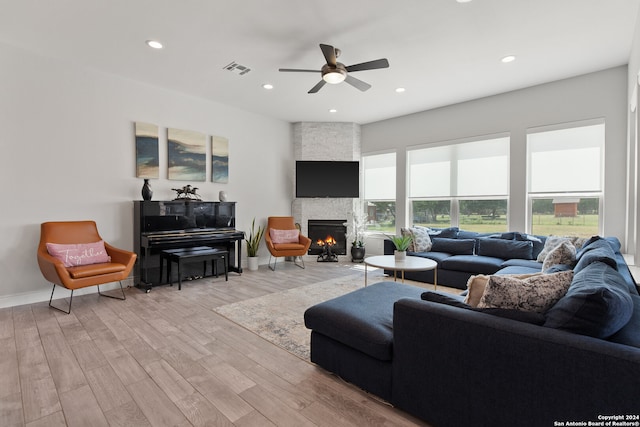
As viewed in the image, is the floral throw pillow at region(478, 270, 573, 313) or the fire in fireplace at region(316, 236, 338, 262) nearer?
the floral throw pillow at region(478, 270, 573, 313)

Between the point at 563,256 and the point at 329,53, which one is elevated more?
the point at 329,53

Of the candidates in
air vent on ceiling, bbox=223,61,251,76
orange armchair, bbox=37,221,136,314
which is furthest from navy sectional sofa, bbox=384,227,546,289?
orange armchair, bbox=37,221,136,314

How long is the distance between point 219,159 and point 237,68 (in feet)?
6.10

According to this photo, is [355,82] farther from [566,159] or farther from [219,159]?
[566,159]

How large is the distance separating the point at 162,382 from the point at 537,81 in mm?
5779

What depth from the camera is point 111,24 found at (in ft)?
9.94

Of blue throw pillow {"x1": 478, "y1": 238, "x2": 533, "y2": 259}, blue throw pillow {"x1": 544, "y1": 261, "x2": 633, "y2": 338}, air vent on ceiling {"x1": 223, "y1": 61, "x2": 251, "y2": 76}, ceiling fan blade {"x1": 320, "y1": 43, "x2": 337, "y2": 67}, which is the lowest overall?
blue throw pillow {"x1": 478, "y1": 238, "x2": 533, "y2": 259}

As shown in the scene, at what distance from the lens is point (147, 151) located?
4570mm

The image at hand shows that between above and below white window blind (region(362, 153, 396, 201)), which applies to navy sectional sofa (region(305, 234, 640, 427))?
below

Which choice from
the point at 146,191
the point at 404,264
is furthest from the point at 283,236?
the point at 404,264

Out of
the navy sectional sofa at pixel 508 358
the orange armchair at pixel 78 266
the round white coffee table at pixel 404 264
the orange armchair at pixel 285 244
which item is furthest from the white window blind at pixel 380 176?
the orange armchair at pixel 78 266

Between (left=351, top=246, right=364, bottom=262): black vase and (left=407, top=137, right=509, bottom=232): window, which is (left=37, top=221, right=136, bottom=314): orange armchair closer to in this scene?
(left=351, top=246, right=364, bottom=262): black vase

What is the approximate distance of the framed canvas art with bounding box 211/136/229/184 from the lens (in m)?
5.38

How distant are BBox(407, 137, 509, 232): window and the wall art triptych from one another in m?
3.70
